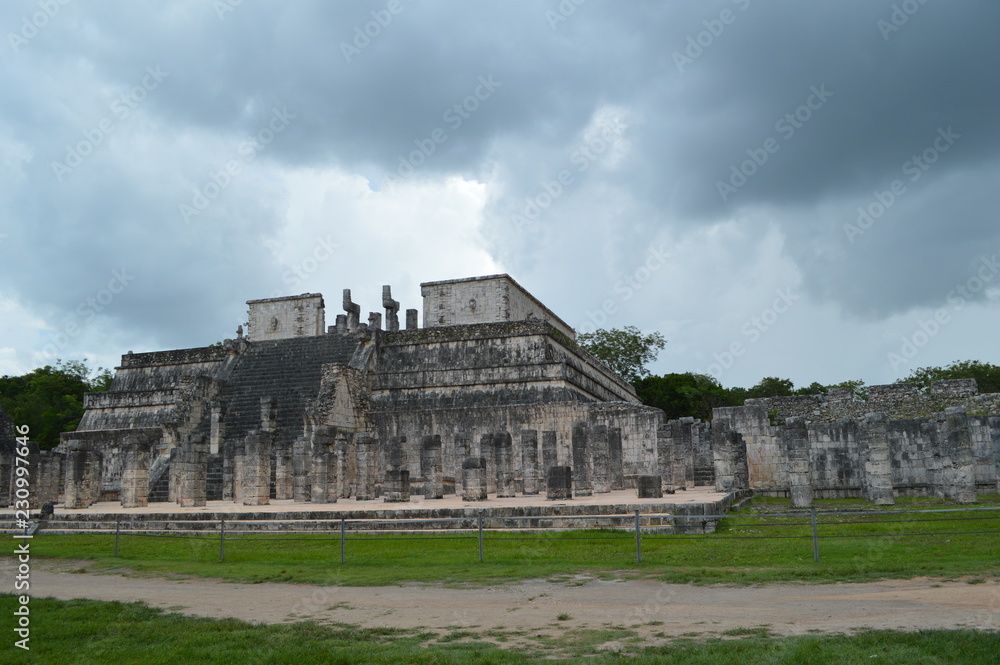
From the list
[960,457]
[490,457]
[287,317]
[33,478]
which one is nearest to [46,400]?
[287,317]

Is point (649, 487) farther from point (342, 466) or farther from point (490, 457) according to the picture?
point (342, 466)

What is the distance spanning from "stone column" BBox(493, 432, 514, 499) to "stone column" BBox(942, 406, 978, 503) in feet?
37.1

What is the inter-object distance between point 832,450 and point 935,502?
14.2ft

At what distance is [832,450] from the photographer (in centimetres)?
2156

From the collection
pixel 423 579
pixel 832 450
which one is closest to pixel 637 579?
pixel 423 579

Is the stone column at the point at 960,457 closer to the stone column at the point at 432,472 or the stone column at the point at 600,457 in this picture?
the stone column at the point at 600,457

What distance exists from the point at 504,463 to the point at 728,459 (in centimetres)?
655

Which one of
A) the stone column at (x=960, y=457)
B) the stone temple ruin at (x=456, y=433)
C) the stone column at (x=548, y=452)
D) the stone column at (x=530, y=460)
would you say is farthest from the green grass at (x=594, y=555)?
the stone column at (x=548, y=452)

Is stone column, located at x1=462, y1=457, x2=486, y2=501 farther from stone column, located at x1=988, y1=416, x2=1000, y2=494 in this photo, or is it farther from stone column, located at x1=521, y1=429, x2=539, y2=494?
stone column, located at x1=988, y1=416, x2=1000, y2=494

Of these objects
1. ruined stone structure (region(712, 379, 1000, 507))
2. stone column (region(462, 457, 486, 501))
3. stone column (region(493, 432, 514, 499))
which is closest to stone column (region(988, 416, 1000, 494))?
ruined stone structure (region(712, 379, 1000, 507))

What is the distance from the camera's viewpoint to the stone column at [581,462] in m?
21.5

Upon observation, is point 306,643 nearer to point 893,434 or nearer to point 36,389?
point 893,434

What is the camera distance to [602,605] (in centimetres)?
792

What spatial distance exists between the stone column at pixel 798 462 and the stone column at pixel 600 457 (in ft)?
17.5
